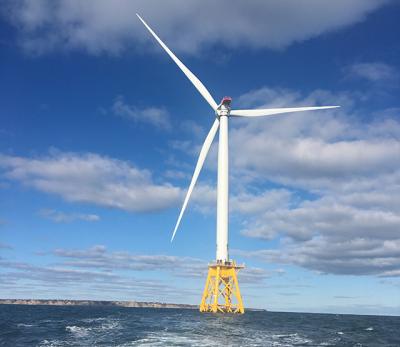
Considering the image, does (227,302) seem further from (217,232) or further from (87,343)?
(87,343)

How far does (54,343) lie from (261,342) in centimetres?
2291

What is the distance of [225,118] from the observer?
10638 cm

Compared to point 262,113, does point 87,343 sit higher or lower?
lower

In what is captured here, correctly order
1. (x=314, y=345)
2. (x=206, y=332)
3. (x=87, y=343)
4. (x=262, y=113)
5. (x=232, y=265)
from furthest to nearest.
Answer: (x=262, y=113), (x=232, y=265), (x=206, y=332), (x=314, y=345), (x=87, y=343)

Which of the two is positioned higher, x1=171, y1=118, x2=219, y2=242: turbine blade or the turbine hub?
the turbine hub

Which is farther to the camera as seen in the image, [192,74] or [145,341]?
[192,74]

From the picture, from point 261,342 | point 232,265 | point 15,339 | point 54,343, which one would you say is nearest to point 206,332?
point 261,342

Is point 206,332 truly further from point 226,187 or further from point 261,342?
point 226,187

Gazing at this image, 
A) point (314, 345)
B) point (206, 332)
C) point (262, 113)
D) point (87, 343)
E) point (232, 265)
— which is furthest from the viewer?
point (262, 113)

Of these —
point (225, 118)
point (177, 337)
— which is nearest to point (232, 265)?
point (225, 118)

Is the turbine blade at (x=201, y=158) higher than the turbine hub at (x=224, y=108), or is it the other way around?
the turbine hub at (x=224, y=108)

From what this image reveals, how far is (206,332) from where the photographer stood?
60438 mm

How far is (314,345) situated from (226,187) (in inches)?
1966


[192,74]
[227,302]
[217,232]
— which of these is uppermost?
[192,74]
